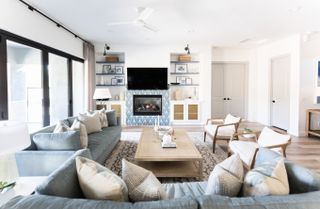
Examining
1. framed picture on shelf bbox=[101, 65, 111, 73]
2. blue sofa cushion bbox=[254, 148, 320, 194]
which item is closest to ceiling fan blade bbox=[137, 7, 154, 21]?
blue sofa cushion bbox=[254, 148, 320, 194]

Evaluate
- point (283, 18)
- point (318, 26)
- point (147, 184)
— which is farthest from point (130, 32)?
point (147, 184)

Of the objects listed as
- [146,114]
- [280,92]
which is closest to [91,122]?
[146,114]

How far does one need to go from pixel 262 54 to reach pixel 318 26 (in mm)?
2663

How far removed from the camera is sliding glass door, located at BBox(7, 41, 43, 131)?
3994 mm

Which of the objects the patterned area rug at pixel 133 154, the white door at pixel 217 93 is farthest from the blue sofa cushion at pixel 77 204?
the white door at pixel 217 93

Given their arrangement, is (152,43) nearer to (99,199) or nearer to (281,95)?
(281,95)

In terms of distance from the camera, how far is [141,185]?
4.61 ft

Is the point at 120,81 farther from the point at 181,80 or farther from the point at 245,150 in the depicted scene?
the point at 245,150

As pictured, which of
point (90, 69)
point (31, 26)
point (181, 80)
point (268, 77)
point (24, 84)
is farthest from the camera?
point (181, 80)

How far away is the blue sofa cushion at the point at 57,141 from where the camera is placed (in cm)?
270

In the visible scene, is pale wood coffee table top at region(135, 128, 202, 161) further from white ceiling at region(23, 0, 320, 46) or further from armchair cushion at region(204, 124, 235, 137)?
white ceiling at region(23, 0, 320, 46)

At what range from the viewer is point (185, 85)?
8102 mm

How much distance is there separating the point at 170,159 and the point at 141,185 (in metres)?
1.63

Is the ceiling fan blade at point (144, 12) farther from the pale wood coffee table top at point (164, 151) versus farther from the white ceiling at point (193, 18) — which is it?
the pale wood coffee table top at point (164, 151)
